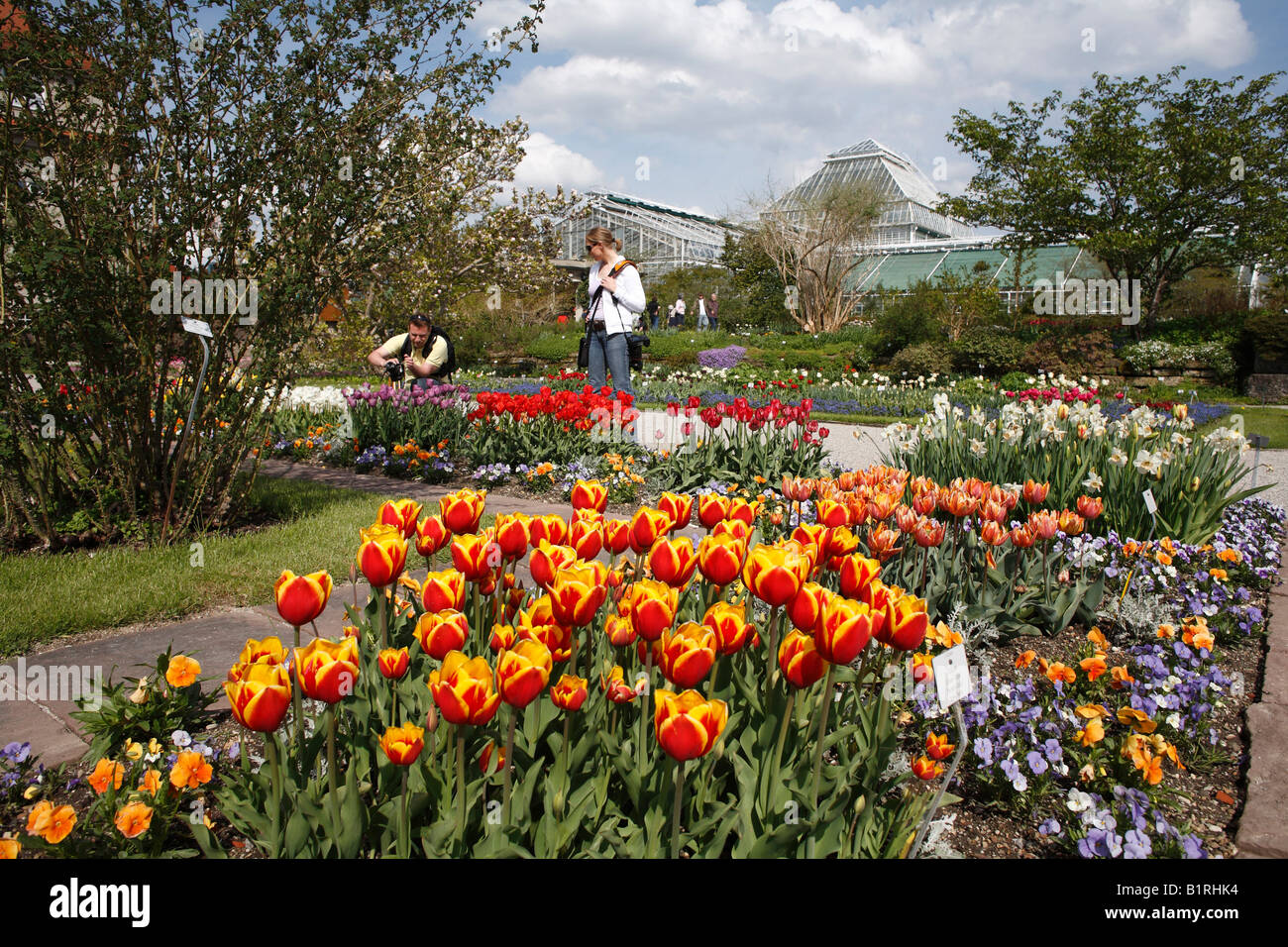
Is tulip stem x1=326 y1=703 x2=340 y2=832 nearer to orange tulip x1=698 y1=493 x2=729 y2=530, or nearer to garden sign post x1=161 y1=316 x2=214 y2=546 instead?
orange tulip x1=698 y1=493 x2=729 y2=530

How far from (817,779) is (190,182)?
3.94 meters

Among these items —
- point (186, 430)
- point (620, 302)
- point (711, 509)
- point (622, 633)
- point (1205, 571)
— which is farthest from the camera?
point (620, 302)

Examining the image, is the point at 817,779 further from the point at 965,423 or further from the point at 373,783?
the point at 965,423

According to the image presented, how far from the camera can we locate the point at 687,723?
1140mm

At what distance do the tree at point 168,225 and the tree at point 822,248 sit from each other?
73.3ft

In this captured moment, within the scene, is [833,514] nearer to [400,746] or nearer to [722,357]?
[400,746]

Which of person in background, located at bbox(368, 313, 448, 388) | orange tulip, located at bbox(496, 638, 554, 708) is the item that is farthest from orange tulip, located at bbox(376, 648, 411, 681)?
person in background, located at bbox(368, 313, 448, 388)

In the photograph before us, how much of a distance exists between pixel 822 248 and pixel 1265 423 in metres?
17.0

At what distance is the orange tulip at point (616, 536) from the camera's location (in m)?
1.86

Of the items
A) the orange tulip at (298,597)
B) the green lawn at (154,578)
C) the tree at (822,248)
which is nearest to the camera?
the orange tulip at (298,597)

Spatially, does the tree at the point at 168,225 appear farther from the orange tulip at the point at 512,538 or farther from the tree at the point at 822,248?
the tree at the point at 822,248

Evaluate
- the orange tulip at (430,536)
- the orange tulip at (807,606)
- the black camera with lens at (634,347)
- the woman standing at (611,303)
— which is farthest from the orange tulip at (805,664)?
the black camera with lens at (634,347)

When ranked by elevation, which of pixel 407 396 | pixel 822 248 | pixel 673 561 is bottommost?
pixel 673 561

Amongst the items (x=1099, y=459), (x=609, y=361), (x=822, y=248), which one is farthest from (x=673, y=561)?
(x=822, y=248)
